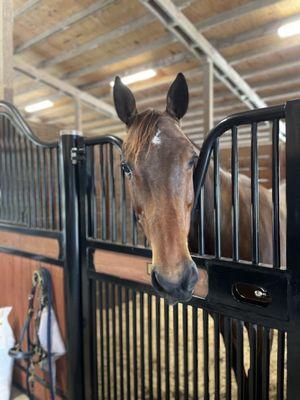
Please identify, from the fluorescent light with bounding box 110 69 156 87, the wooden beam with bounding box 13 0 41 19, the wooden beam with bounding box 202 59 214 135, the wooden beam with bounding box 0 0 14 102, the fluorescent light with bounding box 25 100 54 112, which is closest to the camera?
the wooden beam with bounding box 0 0 14 102

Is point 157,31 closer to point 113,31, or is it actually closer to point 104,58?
point 113,31

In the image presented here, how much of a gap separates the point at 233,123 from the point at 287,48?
10.5 feet

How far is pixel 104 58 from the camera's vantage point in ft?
13.6

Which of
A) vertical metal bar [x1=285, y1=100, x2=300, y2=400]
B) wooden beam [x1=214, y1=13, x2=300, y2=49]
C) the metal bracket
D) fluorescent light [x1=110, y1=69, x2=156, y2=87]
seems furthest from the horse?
fluorescent light [x1=110, y1=69, x2=156, y2=87]

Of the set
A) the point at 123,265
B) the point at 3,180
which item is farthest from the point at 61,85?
the point at 123,265

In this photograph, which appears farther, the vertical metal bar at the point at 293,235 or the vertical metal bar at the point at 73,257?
the vertical metal bar at the point at 73,257

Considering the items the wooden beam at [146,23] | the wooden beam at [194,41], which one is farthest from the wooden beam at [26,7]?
the wooden beam at [194,41]

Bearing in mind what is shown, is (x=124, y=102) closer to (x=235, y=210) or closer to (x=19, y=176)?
(x=235, y=210)

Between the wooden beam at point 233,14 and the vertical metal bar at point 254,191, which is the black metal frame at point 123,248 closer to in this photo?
the vertical metal bar at point 254,191

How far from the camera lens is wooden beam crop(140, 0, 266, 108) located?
2.80 m

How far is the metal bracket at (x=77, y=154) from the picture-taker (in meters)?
1.32

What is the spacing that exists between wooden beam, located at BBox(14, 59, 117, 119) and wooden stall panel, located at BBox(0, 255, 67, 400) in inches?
141

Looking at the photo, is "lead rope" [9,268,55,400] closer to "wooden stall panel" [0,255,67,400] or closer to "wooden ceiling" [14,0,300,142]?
"wooden stall panel" [0,255,67,400]

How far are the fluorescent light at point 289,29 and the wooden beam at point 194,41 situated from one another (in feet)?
2.49
